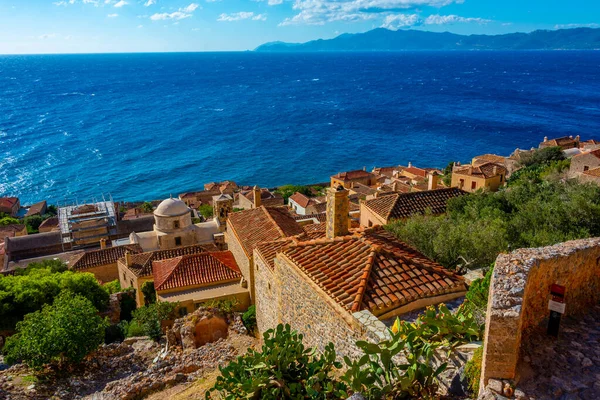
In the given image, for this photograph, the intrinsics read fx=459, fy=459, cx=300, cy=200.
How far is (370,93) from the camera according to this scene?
161375 millimetres

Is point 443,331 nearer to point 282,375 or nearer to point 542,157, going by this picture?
point 282,375

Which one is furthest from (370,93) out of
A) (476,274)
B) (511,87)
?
(476,274)

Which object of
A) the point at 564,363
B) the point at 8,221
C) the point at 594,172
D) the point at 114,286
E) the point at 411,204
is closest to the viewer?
the point at 564,363

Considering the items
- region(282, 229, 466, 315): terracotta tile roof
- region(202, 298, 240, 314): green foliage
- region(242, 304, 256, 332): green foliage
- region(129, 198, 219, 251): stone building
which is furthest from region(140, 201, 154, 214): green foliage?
region(282, 229, 466, 315): terracotta tile roof

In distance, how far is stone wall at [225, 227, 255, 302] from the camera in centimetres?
1892

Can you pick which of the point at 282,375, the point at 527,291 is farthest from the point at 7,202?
the point at 527,291

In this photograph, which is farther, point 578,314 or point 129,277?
point 129,277

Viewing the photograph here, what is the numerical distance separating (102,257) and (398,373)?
96.6 feet

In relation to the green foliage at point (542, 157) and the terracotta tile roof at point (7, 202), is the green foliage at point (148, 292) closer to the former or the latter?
the green foliage at point (542, 157)

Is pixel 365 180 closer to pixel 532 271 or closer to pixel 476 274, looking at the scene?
pixel 476 274

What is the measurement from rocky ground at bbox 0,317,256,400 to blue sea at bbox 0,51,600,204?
52.2m

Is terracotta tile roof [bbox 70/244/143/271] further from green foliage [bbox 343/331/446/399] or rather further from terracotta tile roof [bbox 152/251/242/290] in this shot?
green foliage [bbox 343/331/446/399]

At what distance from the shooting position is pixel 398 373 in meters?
7.31

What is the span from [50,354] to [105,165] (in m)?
70.5
